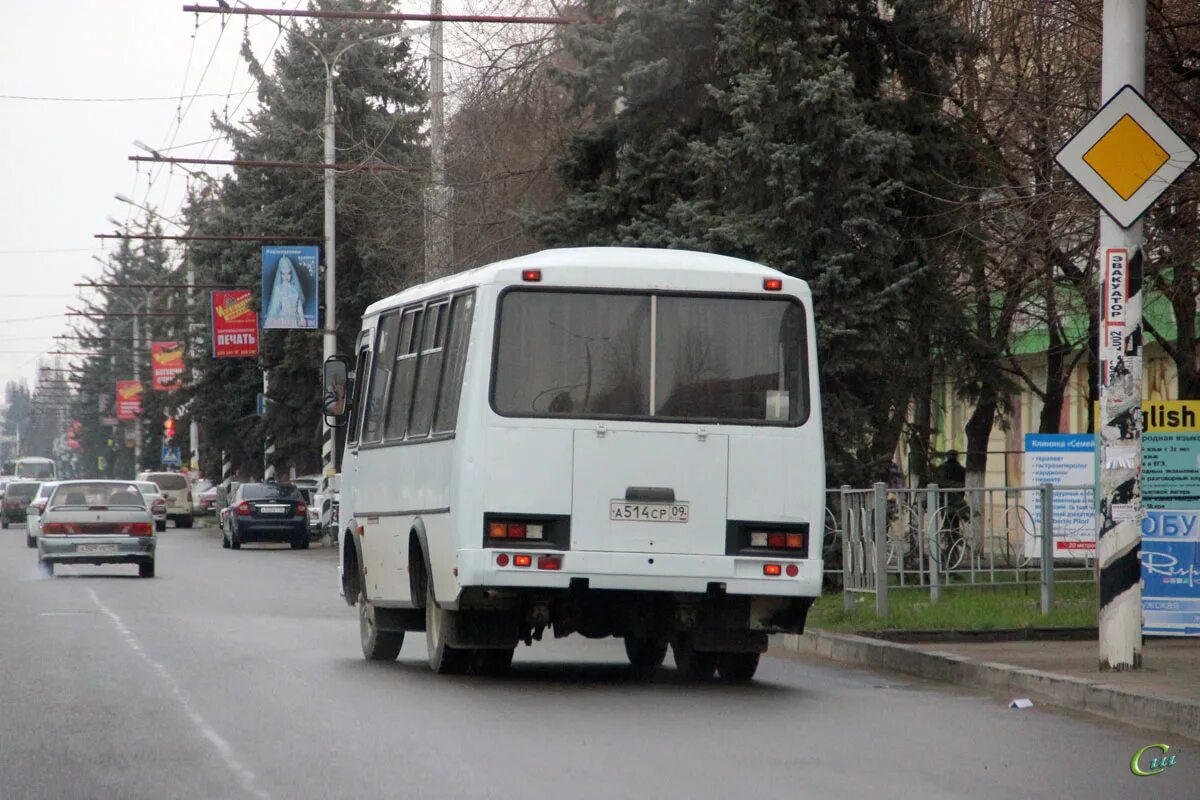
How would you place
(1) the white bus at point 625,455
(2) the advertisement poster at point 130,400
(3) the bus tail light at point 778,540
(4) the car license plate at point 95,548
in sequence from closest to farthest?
(1) the white bus at point 625,455, (3) the bus tail light at point 778,540, (4) the car license plate at point 95,548, (2) the advertisement poster at point 130,400

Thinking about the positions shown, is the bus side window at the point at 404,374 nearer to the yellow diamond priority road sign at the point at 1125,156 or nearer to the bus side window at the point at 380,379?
the bus side window at the point at 380,379

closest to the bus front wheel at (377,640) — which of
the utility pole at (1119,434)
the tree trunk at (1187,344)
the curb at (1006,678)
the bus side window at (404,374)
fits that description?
the bus side window at (404,374)

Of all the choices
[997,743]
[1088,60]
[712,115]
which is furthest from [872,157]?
[997,743]

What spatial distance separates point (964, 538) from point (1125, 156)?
6.58 m

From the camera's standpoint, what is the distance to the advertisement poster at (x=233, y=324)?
177 feet

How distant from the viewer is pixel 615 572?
548 inches

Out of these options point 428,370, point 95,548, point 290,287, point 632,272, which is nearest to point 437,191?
point 95,548

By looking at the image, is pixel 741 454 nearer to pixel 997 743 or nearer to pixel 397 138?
pixel 997 743

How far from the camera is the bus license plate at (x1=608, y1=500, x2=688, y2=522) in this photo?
553 inches

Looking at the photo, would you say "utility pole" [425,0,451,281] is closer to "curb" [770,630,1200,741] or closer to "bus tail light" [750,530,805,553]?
"curb" [770,630,1200,741]

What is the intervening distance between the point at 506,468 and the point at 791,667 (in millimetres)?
4010

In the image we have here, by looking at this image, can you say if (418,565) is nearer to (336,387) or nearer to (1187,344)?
(336,387)

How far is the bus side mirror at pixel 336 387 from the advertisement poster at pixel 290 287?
27.5 m

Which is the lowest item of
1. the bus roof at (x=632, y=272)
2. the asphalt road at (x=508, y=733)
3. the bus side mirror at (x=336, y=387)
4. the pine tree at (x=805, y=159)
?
the asphalt road at (x=508, y=733)
